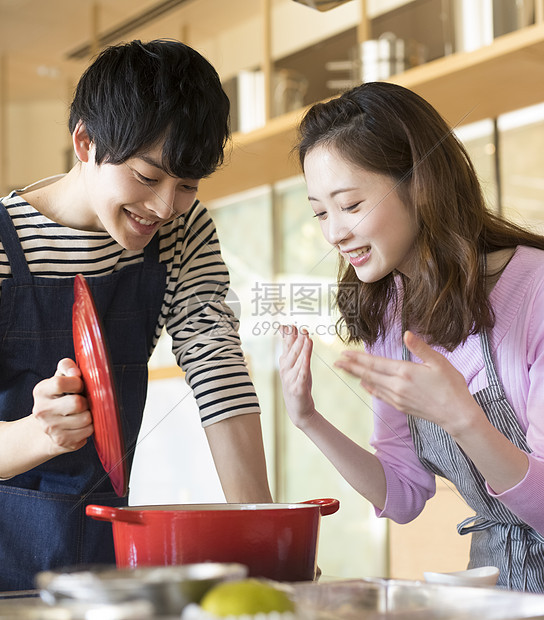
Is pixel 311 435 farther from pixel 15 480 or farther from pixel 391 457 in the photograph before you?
pixel 15 480

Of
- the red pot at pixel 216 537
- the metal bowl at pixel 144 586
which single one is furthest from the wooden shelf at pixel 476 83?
the metal bowl at pixel 144 586

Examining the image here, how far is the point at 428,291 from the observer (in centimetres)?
102

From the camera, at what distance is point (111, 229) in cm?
94

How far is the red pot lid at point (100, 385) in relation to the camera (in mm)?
635

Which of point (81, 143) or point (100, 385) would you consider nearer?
point (100, 385)

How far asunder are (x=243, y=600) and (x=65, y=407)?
320 mm

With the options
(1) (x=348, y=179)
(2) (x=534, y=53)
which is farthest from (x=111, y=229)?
(2) (x=534, y=53)

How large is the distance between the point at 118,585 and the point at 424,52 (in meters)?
2.20

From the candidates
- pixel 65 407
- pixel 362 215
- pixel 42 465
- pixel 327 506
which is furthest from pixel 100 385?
pixel 362 215

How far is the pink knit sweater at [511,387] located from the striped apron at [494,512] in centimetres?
1

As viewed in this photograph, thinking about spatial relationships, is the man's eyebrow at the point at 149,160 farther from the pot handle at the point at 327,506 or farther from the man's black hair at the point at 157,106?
the pot handle at the point at 327,506

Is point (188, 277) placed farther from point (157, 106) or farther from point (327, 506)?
point (327, 506)

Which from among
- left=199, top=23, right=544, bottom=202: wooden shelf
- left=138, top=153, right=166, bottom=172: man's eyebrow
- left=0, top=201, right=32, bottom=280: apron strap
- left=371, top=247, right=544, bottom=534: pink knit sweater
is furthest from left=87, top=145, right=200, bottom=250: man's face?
left=199, top=23, right=544, bottom=202: wooden shelf

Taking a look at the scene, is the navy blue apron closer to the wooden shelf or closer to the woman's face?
the woman's face
